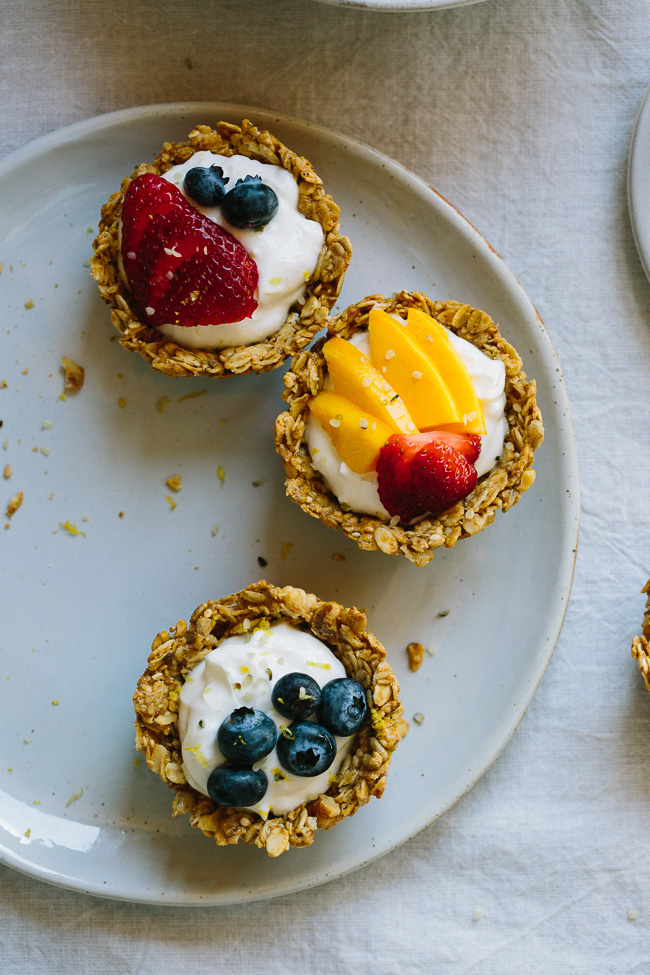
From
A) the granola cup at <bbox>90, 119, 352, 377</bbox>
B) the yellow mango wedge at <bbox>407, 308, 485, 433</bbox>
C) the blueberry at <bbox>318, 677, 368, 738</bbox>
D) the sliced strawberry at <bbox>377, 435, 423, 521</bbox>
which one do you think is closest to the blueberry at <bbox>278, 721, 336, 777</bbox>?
the blueberry at <bbox>318, 677, 368, 738</bbox>

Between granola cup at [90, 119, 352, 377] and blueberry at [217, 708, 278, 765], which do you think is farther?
granola cup at [90, 119, 352, 377]

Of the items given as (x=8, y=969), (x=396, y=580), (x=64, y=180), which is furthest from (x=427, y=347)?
(x=8, y=969)

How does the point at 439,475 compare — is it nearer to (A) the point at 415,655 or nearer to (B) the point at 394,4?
(A) the point at 415,655

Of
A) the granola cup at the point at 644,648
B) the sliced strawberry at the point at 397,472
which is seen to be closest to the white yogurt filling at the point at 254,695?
the sliced strawberry at the point at 397,472

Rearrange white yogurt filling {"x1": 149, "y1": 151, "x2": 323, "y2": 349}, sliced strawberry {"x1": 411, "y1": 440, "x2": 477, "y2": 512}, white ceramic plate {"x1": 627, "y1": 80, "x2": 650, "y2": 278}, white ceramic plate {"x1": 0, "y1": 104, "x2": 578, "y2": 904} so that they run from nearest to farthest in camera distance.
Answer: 1. sliced strawberry {"x1": 411, "y1": 440, "x2": 477, "y2": 512}
2. white yogurt filling {"x1": 149, "y1": 151, "x2": 323, "y2": 349}
3. white ceramic plate {"x1": 0, "y1": 104, "x2": 578, "y2": 904}
4. white ceramic plate {"x1": 627, "y1": 80, "x2": 650, "y2": 278}

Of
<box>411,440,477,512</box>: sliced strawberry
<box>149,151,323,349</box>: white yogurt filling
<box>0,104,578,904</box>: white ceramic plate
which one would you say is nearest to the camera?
<box>411,440,477,512</box>: sliced strawberry

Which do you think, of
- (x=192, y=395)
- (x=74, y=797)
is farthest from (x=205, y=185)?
(x=74, y=797)

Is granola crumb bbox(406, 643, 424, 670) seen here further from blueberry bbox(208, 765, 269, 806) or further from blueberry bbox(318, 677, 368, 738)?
blueberry bbox(208, 765, 269, 806)

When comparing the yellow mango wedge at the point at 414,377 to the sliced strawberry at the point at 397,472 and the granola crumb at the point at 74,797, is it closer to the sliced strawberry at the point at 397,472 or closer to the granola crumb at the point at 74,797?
the sliced strawberry at the point at 397,472

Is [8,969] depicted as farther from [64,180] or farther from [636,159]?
[636,159]
